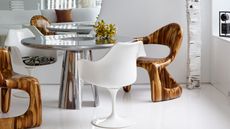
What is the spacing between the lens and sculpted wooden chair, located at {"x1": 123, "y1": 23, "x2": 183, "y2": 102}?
4.52 m

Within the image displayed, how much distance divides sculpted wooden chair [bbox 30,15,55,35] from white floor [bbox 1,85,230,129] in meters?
0.86

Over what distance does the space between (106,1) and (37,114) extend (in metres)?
2.36

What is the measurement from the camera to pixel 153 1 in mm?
5402

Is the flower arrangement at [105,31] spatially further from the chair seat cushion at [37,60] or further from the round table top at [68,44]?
the chair seat cushion at [37,60]

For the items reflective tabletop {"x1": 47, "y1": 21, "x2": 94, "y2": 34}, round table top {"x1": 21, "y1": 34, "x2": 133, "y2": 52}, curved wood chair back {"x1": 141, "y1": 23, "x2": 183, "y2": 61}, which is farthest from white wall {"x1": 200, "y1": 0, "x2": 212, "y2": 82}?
round table top {"x1": 21, "y1": 34, "x2": 133, "y2": 52}

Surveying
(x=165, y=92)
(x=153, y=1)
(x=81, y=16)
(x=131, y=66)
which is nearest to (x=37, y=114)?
(x=131, y=66)

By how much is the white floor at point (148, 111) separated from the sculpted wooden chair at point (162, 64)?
108 millimetres

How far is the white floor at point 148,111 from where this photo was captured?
12.0 ft

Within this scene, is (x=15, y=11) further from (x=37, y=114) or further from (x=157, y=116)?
(x=157, y=116)

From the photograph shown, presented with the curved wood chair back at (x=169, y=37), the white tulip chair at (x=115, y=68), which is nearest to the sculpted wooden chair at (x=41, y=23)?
the curved wood chair back at (x=169, y=37)

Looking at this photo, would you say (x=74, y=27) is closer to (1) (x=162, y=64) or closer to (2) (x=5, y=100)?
(1) (x=162, y=64)

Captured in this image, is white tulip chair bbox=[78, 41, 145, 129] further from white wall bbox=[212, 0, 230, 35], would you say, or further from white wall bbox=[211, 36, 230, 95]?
white wall bbox=[212, 0, 230, 35]

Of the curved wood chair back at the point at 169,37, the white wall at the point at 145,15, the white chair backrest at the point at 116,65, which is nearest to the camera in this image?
the white chair backrest at the point at 116,65

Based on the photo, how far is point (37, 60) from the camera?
4793 millimetres
